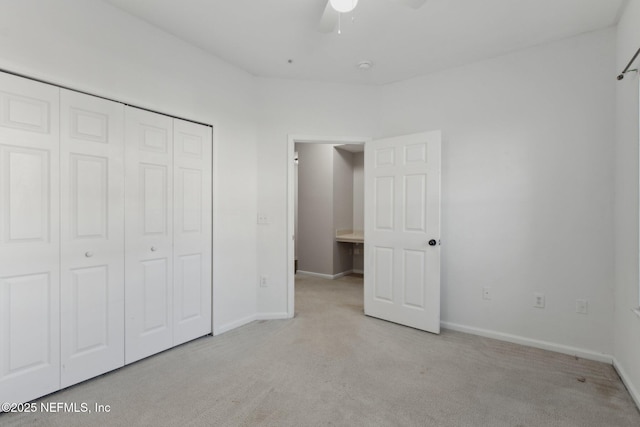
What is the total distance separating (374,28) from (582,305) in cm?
286

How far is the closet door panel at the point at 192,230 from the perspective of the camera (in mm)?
2781

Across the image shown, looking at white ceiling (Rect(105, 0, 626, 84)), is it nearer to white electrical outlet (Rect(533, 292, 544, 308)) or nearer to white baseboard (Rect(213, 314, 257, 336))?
white electrical outlet (Rect(533, 292, 544, 308))

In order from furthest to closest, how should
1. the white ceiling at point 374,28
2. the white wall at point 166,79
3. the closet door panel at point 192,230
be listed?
the closet door panel at point 192,230, the white ceiling at point 374,28, the white wall at point 166,79

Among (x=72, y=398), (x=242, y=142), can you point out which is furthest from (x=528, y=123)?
(x=72, y=398)

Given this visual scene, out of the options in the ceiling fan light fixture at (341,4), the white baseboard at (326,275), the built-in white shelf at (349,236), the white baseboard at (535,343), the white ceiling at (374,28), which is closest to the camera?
the ceiling fan light fixture at (341,4)

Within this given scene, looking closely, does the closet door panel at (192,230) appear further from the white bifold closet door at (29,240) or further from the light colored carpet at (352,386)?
the white bifold closet door at (29,240)

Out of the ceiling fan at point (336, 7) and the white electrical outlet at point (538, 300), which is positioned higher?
the ceiling fan at point (336, 7)

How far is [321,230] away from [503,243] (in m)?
3.28

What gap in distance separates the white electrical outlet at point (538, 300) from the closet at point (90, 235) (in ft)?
9.95

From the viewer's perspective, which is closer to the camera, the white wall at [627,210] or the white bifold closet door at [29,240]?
the white bifold closet door at [29,240]

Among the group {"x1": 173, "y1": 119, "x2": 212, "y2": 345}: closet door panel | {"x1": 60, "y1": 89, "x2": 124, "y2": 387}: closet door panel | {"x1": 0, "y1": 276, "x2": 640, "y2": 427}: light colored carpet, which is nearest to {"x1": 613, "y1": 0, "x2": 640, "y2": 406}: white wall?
{"x1": 0, "y1": 276, "x2": 640, "y2": 427}: light colored carpet

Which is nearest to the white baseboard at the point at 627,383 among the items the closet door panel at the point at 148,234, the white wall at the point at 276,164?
the white wall at the point at 276,164

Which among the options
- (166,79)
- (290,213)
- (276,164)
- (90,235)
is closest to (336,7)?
(166,79)

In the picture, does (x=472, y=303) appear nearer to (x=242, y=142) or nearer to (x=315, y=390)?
(x=315, y=390)
